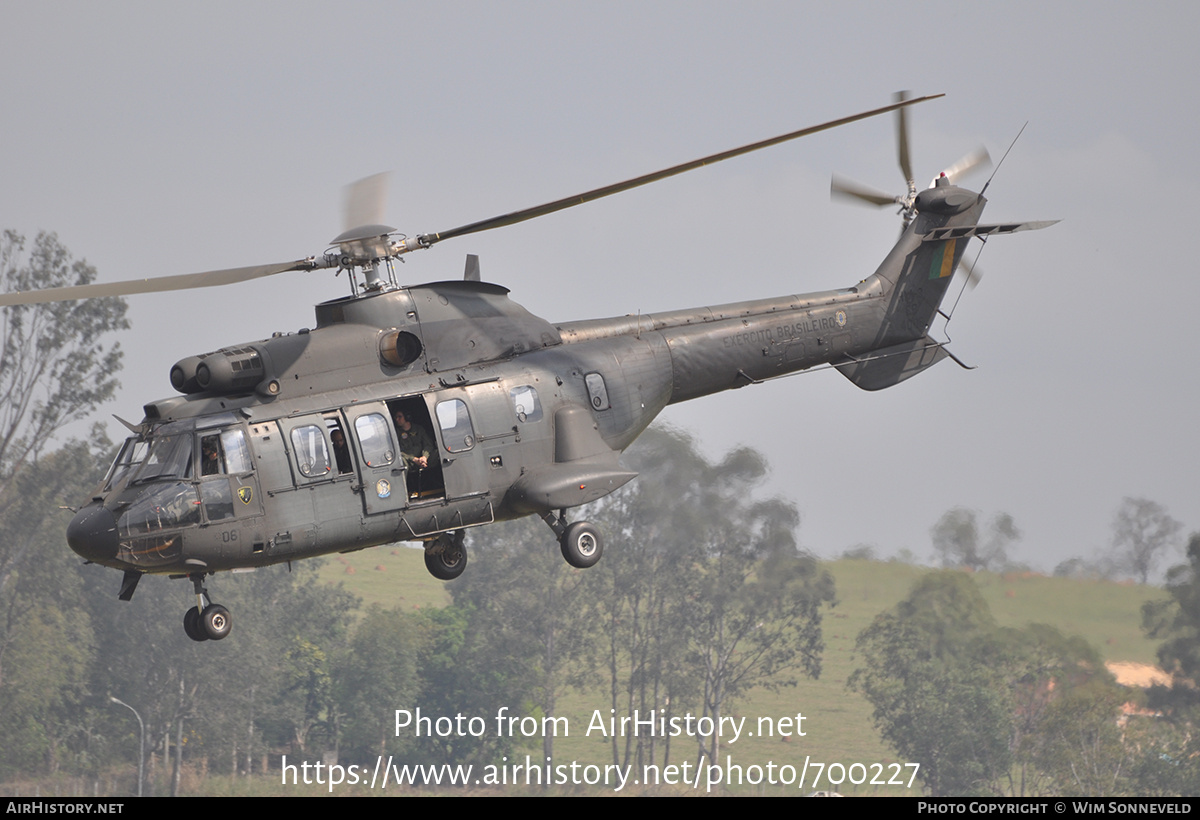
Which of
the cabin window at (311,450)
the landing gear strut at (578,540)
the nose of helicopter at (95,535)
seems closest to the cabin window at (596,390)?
the landing gear strut at (578,540)

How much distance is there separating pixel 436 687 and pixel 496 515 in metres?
82.0

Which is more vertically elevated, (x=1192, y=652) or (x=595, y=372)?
(x=595, y=372)

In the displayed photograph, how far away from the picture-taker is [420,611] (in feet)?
324

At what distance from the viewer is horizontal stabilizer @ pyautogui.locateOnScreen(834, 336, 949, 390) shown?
25.2 metres

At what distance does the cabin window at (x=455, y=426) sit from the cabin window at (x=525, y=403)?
2.75ft

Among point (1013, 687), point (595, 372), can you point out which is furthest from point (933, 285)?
point (1013, 687)

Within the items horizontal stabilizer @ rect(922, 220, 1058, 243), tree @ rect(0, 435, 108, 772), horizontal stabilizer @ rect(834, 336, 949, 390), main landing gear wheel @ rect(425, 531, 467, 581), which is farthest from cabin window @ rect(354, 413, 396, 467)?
tree @ rect(0, 435, 108, 772)

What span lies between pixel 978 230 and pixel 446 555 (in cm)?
1213

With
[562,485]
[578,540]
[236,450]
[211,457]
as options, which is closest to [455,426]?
[562,485]

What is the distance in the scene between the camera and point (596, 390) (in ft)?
70.4

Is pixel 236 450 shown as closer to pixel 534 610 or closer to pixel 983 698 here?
pixel 983 698

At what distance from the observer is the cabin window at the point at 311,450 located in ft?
61.1
